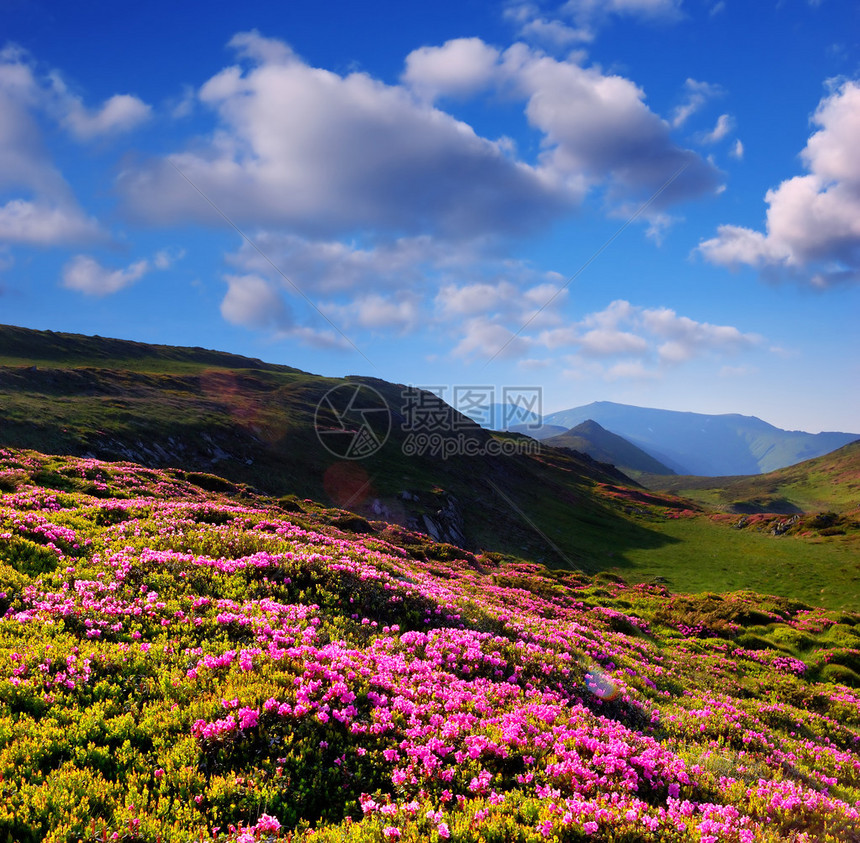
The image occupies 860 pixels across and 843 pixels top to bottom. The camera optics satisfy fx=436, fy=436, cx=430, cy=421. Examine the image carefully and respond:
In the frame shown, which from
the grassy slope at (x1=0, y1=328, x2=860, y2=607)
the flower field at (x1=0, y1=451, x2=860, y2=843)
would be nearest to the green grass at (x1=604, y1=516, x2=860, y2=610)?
the grassy slope at (x1=0, y1=328, x2=860, y2=607)

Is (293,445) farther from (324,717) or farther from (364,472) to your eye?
(324,717)

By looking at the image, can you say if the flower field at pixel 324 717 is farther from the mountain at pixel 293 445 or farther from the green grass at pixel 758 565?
the green grass at pixel 758 565

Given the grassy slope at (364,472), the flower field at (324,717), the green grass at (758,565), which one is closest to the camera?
the flower field at (324,717)

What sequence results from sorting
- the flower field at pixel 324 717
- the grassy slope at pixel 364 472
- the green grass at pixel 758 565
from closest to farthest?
1. the flower field at pixel 324 717
2. the grassy slope at pixel 364 472
3. the green grass at pixel 758 565

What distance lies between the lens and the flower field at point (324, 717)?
18.8 ft

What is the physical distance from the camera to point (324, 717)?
722cm

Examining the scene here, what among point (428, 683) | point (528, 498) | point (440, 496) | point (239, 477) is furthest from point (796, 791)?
point (528, 498)

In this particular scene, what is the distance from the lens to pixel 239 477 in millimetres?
45125

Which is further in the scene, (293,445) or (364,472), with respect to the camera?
(364,472)

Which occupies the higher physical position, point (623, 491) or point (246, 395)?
point (246, 395)


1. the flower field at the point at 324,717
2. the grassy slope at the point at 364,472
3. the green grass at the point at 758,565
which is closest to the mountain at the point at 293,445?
the grassy slope at the point at 364,472

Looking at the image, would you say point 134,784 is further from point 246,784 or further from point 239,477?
point 239,477

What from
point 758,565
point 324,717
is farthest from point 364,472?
point 324,717

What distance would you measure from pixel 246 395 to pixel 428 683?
82.6 m
